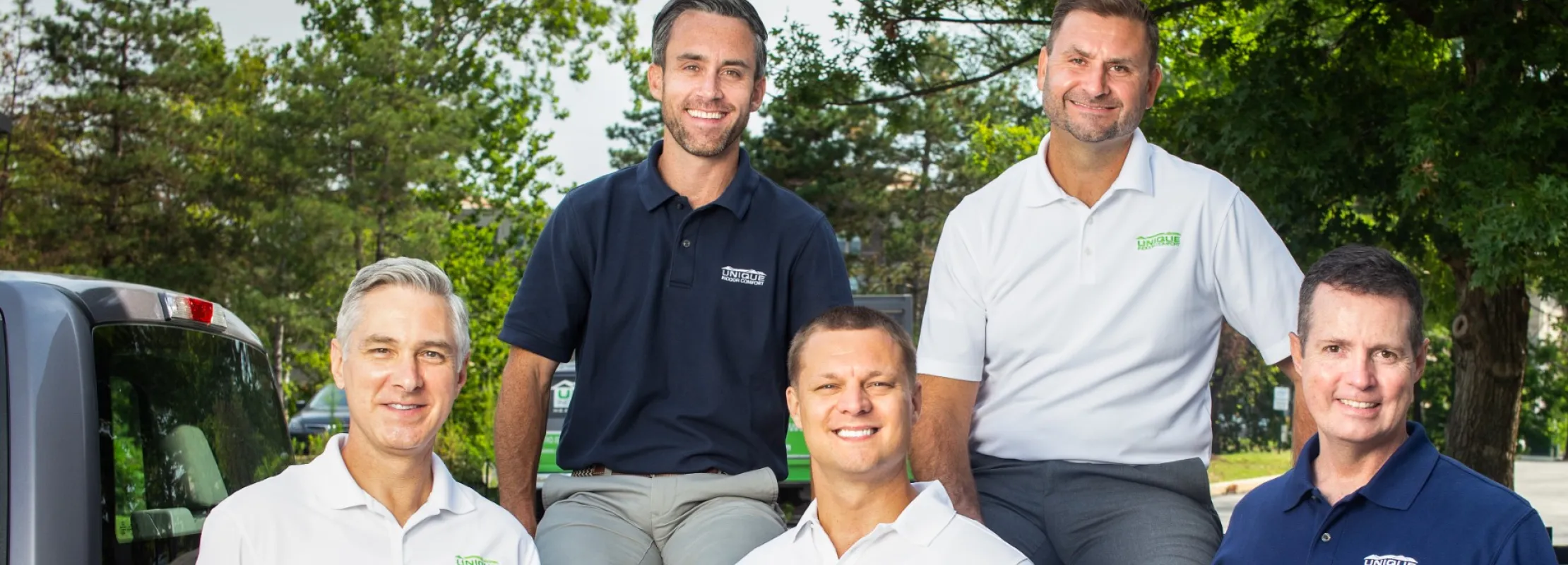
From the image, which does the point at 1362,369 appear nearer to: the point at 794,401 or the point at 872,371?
the point at 872,371

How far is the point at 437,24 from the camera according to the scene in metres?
35.0

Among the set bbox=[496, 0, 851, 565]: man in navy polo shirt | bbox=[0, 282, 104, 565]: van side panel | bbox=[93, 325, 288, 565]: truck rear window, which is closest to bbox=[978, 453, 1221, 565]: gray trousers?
bbox=[496, 0, 851, 565]: man in navy polo shirt

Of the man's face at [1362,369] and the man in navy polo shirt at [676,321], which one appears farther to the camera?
the man in navy polo shirt at [676,321]

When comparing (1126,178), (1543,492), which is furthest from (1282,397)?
(1126,178)

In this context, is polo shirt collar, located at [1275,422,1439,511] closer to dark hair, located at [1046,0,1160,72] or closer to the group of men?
the group of men

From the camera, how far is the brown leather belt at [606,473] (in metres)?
3.74

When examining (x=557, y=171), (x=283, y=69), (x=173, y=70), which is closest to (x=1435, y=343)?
(x=557, y=171)

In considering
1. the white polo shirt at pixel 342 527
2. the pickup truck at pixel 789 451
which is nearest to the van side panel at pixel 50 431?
the white polo shirt at pixel 342 527

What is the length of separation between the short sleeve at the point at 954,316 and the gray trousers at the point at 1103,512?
10.1 inches

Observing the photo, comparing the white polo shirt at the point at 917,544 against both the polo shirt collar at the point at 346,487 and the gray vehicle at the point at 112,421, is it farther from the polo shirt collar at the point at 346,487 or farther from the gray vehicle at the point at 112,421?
the gray vehicle at the point at 112,421

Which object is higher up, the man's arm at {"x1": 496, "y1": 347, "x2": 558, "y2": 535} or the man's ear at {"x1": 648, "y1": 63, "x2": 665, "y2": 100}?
the man's ear at {"x1": 648, "y1": 63, "x2": 665, "y2": 100}

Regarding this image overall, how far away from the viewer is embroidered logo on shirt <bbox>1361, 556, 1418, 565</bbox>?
2832 mm

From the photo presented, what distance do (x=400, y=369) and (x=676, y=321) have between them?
79 centimetres

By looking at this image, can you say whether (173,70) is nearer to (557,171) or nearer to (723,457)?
(557,171)
